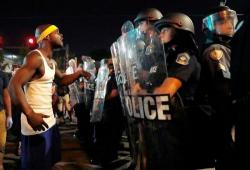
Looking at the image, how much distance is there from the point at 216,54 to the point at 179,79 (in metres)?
0.48

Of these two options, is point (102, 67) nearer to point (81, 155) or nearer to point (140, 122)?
point (81, 155)

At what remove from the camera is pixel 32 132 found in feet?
13.1

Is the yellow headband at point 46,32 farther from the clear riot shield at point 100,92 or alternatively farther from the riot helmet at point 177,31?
the clear riot shield at point 100,92

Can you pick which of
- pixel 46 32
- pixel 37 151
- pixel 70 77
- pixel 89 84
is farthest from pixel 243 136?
pixel 89 84

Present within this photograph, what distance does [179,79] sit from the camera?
326cm

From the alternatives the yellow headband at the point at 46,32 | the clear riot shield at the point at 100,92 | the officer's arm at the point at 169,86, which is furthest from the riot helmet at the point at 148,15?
the officer's arm at the point at 169,86

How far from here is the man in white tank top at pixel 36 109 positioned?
3.78 metres

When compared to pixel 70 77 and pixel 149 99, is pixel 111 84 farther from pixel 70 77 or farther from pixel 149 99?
pixel 149 99

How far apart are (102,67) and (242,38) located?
18.8ft

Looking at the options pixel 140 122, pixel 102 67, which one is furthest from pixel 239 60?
pixel 102 67

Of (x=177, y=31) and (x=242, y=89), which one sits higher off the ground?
(x=177, y=31)

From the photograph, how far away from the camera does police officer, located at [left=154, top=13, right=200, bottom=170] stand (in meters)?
3.07

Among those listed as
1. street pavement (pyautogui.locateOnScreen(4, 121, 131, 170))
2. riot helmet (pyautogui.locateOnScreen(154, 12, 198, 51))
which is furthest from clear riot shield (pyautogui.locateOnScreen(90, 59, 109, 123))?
riot helmet (pyautogui.locateOnScreen(154, 12, 198, 51))

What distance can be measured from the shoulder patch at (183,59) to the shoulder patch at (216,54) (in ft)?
0.77
